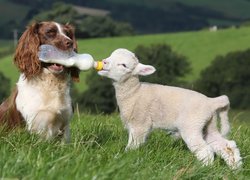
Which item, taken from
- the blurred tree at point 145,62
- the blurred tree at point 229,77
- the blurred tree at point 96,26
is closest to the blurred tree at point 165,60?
the blurred tree at point 145,62

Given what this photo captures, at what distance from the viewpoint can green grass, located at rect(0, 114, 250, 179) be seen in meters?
5.01

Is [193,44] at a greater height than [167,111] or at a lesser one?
lesser

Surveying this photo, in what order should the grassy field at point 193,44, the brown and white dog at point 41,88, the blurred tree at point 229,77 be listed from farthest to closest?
the grassy field at point 193,44 < the blurred tree at point 229,77 < the brown and white dog at point 41,88

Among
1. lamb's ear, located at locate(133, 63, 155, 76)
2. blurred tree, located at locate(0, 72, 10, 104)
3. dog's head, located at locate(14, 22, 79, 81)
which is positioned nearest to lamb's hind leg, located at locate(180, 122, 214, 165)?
lamb's ear, located at locate(133, 63, 155, 76)

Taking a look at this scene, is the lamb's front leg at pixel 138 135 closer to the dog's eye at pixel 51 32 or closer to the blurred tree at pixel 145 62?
the dog's eye at pixel 51 32

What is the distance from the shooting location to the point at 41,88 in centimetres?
773

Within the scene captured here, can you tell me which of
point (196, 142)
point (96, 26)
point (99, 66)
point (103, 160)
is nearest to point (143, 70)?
point (99, 66)

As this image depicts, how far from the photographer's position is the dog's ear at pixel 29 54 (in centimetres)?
760

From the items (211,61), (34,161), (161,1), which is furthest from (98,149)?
(161,1)

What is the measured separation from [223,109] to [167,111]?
0.68m

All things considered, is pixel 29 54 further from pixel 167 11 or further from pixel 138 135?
pixel 167 11

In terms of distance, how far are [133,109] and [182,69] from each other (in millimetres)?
61157

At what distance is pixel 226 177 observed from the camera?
254 inches

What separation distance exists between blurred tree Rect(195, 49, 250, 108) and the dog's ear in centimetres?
5997
